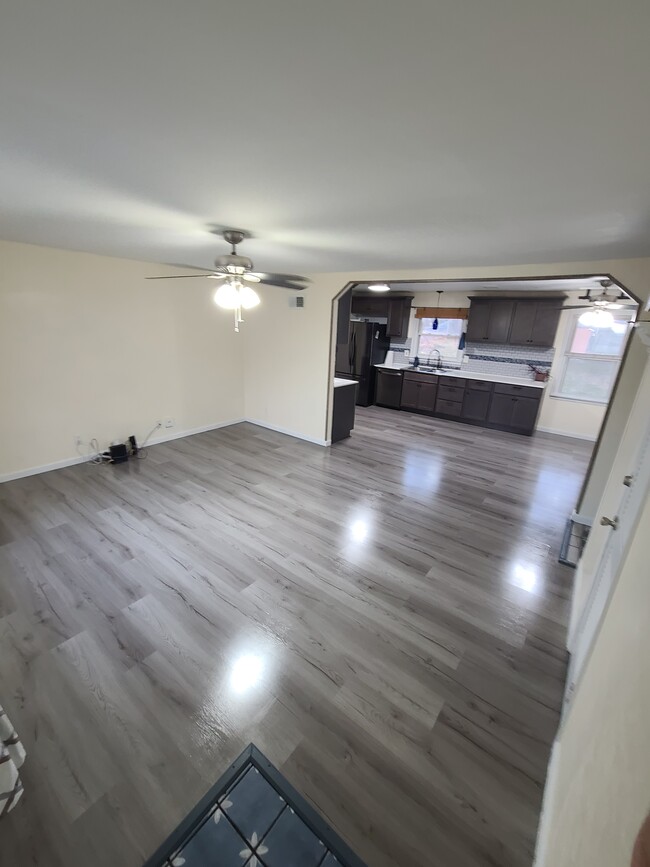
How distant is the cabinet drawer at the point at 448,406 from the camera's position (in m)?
6.44

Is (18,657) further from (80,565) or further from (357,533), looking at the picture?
(357,533)

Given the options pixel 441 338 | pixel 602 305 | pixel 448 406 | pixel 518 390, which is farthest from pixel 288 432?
pixel 602 305

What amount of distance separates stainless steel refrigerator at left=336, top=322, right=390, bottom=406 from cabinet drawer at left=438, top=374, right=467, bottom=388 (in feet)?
4.57

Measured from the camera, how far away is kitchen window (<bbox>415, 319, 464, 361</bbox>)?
6.80 meters

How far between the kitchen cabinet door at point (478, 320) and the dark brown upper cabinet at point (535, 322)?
43 cm

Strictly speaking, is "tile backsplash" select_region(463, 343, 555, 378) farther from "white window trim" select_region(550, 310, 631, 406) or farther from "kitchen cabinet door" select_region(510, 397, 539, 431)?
"kitchen cabinet door" select_region(510, 397, 539, 431)

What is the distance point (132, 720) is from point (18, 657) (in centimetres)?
79

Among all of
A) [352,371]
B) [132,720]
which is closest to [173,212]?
[132,720]

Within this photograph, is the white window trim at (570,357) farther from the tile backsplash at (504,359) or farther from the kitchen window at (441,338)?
the kitchen window at (441,338)

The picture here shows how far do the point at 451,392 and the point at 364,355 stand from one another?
1.87m

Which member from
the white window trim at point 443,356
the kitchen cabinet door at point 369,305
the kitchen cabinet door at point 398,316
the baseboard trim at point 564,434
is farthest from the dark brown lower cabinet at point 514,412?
the kitchen cabinet door at point 369,305

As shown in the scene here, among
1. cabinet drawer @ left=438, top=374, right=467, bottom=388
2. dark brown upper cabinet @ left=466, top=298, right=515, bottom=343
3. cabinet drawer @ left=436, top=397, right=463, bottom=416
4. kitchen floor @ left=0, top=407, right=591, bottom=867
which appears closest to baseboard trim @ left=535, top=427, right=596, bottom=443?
cabinet drawer @ left=436, top=397, right=463, bottom=416

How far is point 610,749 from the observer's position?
2.42 ft

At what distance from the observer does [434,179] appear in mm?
1377
